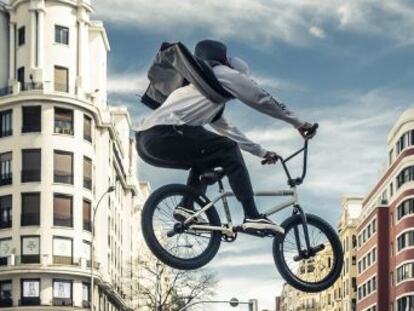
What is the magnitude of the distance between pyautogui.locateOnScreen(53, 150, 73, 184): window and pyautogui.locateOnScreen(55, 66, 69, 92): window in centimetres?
886

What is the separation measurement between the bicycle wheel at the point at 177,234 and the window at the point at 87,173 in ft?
438

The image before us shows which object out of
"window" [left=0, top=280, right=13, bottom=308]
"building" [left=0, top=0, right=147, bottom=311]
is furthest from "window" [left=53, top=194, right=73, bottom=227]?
"window" [left=0, top=280, right=13, bottom=308]

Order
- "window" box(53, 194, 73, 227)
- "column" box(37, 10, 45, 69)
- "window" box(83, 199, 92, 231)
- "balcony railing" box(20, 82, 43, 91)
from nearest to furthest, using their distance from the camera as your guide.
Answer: "window" box(53, 194, 73, 227) < "column" box(37, 10, 45, 69) < "balcony railing" box(20, 82, 43, 91) < "window" box(83, 199, 92, 231)

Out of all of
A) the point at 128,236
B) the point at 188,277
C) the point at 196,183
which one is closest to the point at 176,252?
the point at 196,183

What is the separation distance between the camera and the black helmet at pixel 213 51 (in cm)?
1482

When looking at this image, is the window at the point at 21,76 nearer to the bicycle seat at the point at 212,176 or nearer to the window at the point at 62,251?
the window at the point at 62,251

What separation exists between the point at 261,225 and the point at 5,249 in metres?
132

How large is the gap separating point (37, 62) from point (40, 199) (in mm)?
17974

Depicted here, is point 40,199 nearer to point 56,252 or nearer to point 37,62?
point 56,252

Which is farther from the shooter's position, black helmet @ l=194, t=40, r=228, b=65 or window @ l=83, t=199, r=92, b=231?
window @ l=83, t=199, r=92, b=231

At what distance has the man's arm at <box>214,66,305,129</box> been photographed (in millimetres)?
14289

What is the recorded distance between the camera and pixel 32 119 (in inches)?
5778

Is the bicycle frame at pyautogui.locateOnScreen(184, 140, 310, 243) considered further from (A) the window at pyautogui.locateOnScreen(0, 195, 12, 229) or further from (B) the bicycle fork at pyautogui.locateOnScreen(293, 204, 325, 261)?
(A) the window at pyautogui.locateOnScreen(0, 195, 12, 229)

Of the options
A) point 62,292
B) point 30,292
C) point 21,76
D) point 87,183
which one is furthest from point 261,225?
point 21,76
